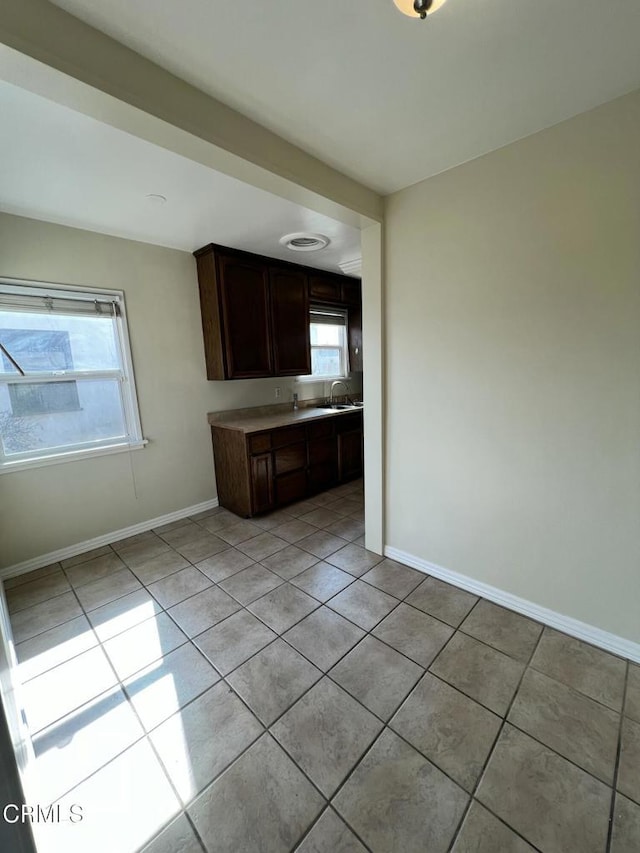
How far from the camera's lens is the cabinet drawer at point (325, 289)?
12.6ft

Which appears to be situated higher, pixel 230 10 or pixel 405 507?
pixel 230 10

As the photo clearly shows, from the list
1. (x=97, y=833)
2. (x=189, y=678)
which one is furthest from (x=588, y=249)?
(x=97, y=833)

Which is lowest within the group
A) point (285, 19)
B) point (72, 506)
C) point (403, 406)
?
point (72, 506)

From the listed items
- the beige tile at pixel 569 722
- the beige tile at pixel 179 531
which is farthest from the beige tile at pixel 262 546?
the beige tile at pixel 569 722

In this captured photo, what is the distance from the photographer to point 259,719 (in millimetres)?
1415

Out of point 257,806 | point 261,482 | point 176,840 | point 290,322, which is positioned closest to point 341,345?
point 290,322

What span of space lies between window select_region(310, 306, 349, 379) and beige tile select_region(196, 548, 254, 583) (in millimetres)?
2292

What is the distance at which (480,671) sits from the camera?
5.22ft

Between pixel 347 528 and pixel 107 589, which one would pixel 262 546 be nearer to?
pixel 347 528

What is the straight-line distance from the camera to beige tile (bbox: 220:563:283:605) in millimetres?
2178

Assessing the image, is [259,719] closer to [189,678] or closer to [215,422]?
[189,678]

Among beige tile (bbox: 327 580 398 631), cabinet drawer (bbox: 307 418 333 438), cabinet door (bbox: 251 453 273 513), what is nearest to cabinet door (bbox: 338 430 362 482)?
cabinet drawer (bbox: 307 418 333 438)

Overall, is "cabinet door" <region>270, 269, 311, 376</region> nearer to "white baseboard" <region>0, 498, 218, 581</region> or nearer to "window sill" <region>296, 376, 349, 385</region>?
"window sill" <region>296, 376, 349, 385</region>

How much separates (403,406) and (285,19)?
5.78 feet
